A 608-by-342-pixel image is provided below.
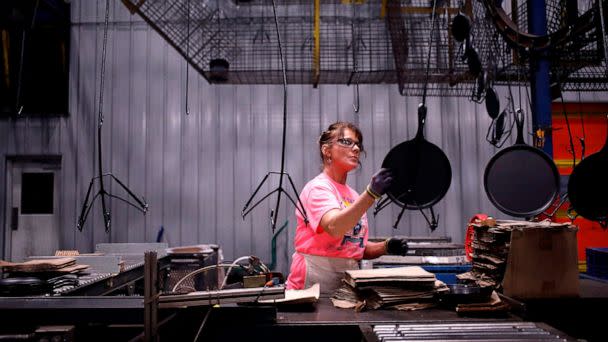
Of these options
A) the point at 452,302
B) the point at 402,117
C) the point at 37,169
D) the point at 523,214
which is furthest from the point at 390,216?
the point at 37,169

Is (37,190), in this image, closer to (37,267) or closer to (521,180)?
(37,267)

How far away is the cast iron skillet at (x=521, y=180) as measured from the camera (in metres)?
1.92

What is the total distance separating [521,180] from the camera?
76.9 inches

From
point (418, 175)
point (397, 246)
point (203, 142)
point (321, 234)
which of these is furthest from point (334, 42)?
point (397, 246)

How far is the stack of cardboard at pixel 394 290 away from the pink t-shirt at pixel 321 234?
0.44 metres

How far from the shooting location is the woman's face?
2.08 m

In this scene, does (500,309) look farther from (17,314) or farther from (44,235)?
(44,235)

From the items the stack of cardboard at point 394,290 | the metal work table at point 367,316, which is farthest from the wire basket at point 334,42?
the metal work table at point 367,316

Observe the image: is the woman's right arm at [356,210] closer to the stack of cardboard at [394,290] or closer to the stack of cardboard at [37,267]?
the stack of cardboard at [394,290]

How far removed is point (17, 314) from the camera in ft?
4.37

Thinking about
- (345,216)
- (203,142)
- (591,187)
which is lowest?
(345,216)

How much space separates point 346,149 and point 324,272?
61cm

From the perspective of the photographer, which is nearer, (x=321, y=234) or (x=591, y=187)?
(x=591, y=187)

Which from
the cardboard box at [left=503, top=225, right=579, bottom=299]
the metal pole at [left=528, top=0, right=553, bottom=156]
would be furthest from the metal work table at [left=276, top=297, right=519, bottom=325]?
the metal pole at [left=528, top=0, right=553, bottom=156]
